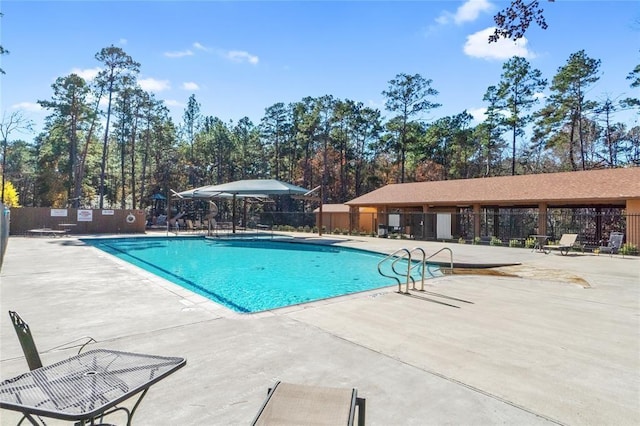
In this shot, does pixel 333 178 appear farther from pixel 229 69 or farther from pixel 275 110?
pixel 229 69

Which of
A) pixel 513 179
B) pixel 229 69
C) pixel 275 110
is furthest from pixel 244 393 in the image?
pixel 275 110

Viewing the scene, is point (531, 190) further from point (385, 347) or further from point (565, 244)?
point (385, 347)

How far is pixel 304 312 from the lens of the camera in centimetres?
496

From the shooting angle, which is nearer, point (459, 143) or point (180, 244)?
point (180, 244)

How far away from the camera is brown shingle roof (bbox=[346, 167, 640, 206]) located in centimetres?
1548

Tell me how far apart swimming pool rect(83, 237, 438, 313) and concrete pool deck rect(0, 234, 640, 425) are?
1695 millimetres

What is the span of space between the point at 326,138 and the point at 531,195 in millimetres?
22154

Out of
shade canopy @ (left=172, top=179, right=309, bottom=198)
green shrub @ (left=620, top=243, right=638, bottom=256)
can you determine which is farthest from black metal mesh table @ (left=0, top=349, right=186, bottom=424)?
shade canopy @ (left=172, top=179, right=309, bottom=198)

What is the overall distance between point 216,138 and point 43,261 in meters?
29.4

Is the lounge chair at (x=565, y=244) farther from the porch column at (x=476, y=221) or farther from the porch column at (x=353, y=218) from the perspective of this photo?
the porch column at (x=353, y=218)

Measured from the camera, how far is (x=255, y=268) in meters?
11.0

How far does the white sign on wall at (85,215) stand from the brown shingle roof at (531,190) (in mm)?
16748

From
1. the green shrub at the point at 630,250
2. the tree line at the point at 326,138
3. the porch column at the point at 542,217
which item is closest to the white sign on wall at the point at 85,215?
the tree line at the point at 326,138

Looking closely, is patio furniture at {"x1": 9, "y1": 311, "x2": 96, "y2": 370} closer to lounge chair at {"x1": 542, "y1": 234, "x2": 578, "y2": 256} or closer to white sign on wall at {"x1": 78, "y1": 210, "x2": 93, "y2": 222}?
lounge chair at {"x1": 542, "y1": 234, "x2": 578, "y2": 256}
